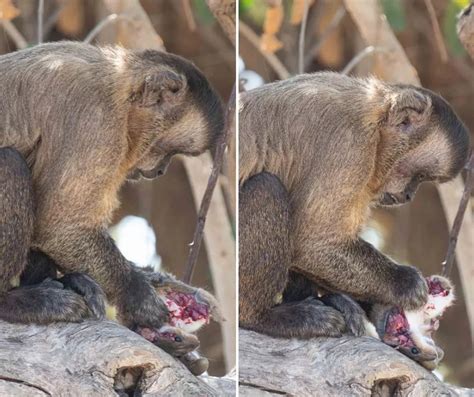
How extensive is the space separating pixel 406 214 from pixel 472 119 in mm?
406

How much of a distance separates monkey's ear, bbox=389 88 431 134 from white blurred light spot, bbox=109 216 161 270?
929mm

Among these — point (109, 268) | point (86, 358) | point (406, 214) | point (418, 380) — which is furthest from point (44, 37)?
point (418, 380)

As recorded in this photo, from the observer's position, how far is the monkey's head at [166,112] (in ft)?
11.4

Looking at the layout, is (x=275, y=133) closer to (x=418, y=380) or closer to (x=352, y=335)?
(x=352, y=335)

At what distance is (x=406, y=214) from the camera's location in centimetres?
361

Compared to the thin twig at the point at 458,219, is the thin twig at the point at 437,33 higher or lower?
higher

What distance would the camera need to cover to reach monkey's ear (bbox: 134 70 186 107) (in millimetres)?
3449

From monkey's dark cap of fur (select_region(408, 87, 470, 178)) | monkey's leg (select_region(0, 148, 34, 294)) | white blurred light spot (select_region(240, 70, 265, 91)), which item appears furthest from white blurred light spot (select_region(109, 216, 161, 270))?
monkey's dark cap of fur (select_region(408, 87, 470, 178))

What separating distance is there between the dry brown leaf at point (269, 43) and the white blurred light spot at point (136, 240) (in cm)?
70

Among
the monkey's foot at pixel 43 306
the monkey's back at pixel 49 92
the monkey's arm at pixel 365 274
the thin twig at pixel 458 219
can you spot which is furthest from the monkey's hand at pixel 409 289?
the monkey's back at pixel 49 92

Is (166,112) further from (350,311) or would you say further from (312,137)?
(350,311)

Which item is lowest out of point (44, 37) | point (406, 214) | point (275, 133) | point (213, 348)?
point (213, 348)

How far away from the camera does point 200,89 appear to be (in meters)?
3.51

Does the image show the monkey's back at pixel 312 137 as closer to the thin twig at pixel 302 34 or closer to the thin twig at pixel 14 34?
the thin twig at pixel 302 34
